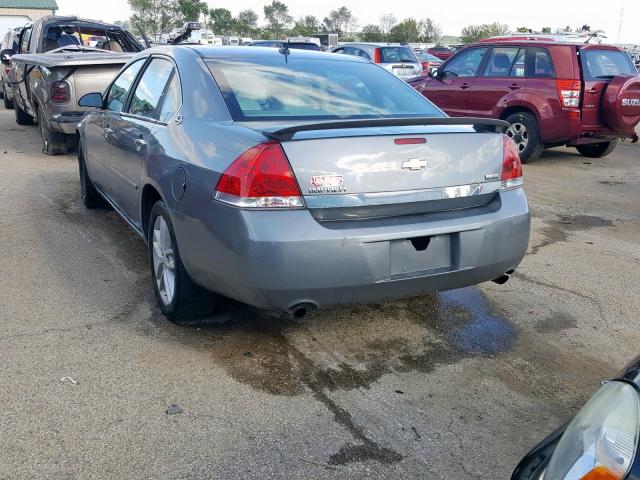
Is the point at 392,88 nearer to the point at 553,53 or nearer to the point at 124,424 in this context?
the point at 124,424

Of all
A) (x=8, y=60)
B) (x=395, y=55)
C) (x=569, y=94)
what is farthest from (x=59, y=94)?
(x=395, y=55)

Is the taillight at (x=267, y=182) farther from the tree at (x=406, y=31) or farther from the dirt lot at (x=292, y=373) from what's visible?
the tree at (x=406, y=31)

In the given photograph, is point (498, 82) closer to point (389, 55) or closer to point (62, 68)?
point (62, 68)

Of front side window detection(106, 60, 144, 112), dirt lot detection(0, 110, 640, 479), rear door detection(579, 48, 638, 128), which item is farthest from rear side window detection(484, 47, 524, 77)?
front side window detection(106, 60, 144, 112)

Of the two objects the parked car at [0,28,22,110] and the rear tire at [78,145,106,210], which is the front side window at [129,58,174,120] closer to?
the rear tire at [78,145,106,210]

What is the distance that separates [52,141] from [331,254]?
296 inches

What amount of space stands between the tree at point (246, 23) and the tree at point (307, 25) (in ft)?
15.4

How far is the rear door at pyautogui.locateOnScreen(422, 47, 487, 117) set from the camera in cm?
1066

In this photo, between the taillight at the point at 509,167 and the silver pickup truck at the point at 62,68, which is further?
the silver pickup truck at the point at 62,68

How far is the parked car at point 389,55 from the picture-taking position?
17.0 m

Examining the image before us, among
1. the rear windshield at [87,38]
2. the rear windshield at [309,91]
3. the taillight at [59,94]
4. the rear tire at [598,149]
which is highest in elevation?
the rear windshield at [87,38]

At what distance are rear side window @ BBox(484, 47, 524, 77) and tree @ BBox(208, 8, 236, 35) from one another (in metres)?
66.5

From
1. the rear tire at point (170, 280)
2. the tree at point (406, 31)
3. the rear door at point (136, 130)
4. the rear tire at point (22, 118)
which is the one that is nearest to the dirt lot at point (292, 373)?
the rear tire at point (170, 280)

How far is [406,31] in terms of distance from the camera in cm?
7531
